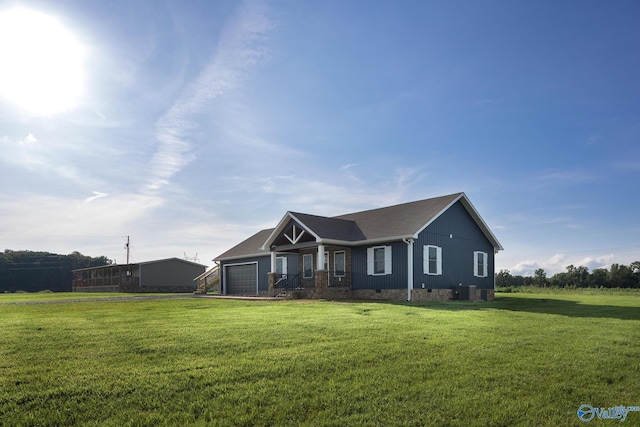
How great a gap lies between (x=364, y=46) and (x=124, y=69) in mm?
7283

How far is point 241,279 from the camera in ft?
107

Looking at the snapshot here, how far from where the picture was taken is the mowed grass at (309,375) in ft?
16.8

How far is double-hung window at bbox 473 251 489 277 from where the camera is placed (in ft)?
85.7

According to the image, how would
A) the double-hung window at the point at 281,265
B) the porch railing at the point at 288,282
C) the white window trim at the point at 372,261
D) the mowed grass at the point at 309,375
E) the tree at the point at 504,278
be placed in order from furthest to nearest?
the tree at the point at 504,278, the double-hung window at the point at 281,265, the porch railing at the point at 288,282, the white window trim at the point at 372,261, the mowed grass at the point at 309,375

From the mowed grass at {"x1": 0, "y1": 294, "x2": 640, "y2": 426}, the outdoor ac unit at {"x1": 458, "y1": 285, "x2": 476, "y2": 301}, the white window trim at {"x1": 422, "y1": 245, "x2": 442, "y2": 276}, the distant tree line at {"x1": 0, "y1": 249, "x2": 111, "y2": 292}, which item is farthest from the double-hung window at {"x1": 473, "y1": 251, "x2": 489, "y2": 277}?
the distant tree line at {"x1": 0, "y1": 249, "x2": 111, "y2": 292}

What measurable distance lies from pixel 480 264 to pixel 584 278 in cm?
4727

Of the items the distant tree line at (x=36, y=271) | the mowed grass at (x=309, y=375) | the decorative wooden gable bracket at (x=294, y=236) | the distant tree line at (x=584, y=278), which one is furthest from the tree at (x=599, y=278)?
the distant tree line at (x=36, y=271)

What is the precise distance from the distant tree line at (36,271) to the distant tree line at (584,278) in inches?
2555

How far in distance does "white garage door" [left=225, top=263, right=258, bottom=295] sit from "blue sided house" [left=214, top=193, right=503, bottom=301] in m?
3.54

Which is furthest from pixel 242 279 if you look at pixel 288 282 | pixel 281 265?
pixel 288 282

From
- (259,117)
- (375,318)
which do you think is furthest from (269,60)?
(375,318)

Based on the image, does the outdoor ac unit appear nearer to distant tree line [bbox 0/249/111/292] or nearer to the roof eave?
the roof eave

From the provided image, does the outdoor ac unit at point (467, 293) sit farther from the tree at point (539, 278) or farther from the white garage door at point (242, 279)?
the tree at point (539, 278)

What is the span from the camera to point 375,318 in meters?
12.3
